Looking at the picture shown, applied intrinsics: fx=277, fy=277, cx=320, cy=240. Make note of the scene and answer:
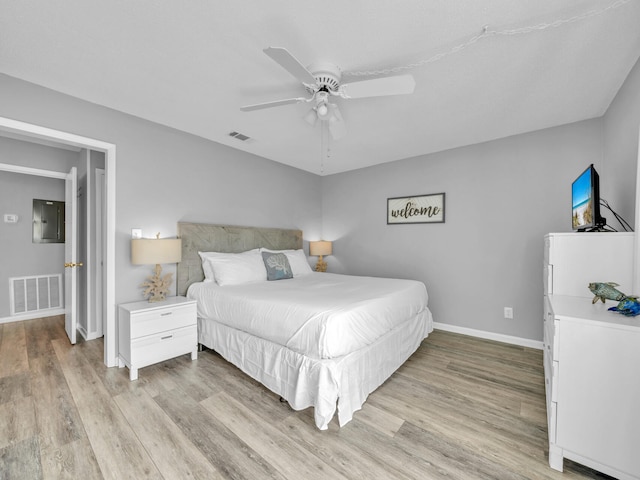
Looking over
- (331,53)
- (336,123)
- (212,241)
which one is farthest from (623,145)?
(212,241)

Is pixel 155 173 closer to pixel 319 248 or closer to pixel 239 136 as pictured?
pixel 239 136

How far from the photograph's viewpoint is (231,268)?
316cm

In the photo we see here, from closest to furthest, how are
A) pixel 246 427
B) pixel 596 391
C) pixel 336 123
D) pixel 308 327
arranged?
1. pixel 596 391
2. pixel 246 427
3. pixel 308 327
4. pixel 336 123

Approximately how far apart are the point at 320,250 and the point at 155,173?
265 centimetres

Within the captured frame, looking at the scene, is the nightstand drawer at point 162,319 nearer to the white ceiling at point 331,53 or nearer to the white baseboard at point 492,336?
the white ceiling at point 331,53

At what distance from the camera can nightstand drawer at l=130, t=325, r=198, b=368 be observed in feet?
7.94

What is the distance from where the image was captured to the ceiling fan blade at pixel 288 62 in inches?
56.2

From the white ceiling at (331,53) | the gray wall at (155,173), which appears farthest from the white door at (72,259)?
the white ceiling at (331,53)

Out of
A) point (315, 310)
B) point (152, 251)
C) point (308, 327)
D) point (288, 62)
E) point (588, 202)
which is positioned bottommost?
point (308, 327)

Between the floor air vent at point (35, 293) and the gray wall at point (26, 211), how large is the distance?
0.23ft

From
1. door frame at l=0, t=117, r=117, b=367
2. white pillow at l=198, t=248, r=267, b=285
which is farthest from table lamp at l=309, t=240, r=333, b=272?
door frame at l=0, t=117, r=117, b=367

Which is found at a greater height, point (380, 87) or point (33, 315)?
point (380, 87)

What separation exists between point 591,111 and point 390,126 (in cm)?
188

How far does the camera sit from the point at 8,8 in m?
1.53
